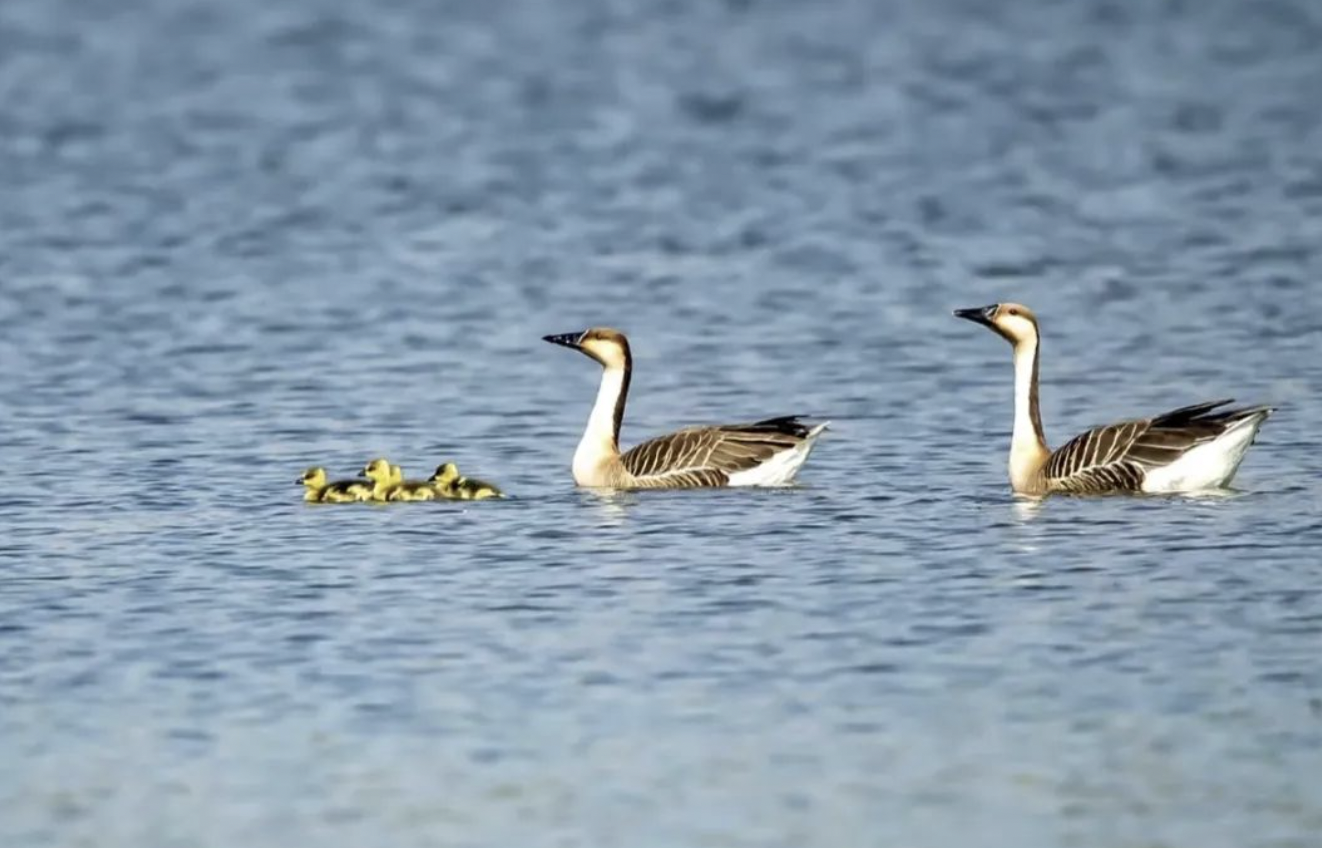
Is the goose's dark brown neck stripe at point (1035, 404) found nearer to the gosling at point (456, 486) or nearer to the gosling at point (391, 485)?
the gosling at point (456, 486)

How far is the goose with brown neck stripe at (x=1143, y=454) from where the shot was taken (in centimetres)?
1630

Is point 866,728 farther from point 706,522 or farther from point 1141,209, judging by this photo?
point 1141,209

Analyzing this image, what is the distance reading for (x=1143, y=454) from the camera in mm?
16516

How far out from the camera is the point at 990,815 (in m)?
10.2

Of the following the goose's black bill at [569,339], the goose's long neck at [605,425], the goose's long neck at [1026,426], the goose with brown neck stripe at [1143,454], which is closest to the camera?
the goose with brown neck stripe at [1143,454]

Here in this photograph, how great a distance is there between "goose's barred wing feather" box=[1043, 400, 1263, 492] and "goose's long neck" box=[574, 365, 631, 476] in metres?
2.50

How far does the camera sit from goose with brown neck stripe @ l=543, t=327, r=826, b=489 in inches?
675

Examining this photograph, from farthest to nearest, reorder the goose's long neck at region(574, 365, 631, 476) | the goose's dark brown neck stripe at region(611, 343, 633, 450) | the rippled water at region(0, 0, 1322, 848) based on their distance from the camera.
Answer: the goose's dark brown neck stripe at region(611, 343, 633, 450) < the goose's long neck at region(574, 365, 631, 476) < the rippled water at region(0, 0, 1322, 848)

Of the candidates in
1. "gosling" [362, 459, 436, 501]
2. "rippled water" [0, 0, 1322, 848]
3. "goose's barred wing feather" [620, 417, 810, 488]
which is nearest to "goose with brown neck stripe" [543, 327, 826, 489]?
"goose's barred wing feather" [620, 417, 810, 488]

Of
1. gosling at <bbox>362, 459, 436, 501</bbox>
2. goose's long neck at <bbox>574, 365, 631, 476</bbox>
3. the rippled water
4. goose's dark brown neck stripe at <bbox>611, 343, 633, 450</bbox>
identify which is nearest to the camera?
the rippled water

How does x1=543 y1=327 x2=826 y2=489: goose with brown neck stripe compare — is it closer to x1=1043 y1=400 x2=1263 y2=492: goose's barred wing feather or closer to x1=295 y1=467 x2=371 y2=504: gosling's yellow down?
x1=1043 y1=400 x2=1263 y2=492: goose's barred wing feather

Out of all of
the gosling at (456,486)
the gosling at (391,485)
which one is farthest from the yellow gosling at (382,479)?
the gosling at (456,486)

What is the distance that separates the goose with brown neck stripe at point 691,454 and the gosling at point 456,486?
3.52 ft

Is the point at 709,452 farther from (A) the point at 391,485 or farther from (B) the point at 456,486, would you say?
(A) the point at 391,485
